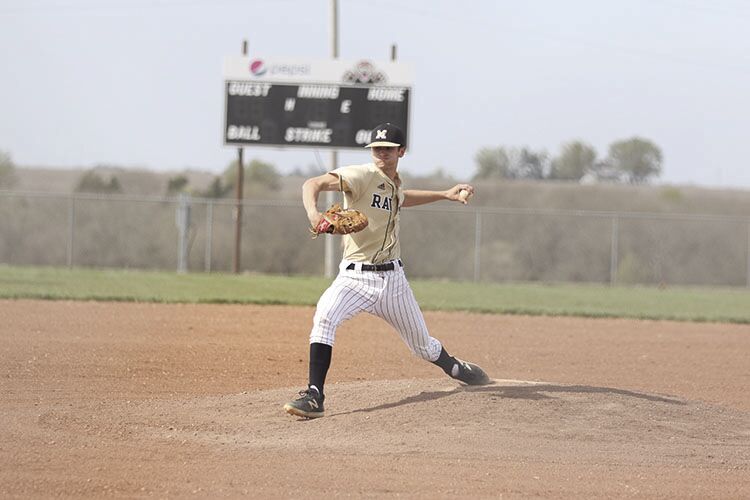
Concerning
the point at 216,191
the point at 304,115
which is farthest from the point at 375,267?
the point at 216,191

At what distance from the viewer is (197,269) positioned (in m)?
30.8

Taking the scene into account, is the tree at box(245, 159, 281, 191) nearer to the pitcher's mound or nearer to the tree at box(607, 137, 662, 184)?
the tree at box(607, 137, 662, 184)

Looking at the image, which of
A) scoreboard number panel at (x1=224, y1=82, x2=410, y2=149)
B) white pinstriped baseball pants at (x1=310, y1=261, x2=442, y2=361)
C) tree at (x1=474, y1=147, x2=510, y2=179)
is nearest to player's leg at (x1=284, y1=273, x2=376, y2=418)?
white pinstriped baseball pants at (x1=310, y1=261, x2=442, y2=361)

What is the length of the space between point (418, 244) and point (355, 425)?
25796mm

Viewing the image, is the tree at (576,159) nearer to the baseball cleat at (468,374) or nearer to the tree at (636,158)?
the tree at (636,158)

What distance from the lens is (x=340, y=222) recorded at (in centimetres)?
674

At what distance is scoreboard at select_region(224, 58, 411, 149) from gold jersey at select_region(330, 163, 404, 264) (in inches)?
646

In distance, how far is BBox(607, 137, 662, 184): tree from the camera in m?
60.3

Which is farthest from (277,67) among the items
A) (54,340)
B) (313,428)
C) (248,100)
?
(313,428)

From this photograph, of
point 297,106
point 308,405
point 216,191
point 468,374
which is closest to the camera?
point 308,405

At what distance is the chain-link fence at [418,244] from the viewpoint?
31.6 metres

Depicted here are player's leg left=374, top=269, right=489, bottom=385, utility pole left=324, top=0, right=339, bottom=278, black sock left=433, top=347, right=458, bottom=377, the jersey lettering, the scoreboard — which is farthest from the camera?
utility pole left=324, top=0, right=339, bottom=278

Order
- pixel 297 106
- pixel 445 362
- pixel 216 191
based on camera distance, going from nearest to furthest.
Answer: pixel 445 362 → pixel 297 106 → pixel 216 191

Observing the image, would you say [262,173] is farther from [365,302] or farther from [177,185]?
[365,302]
